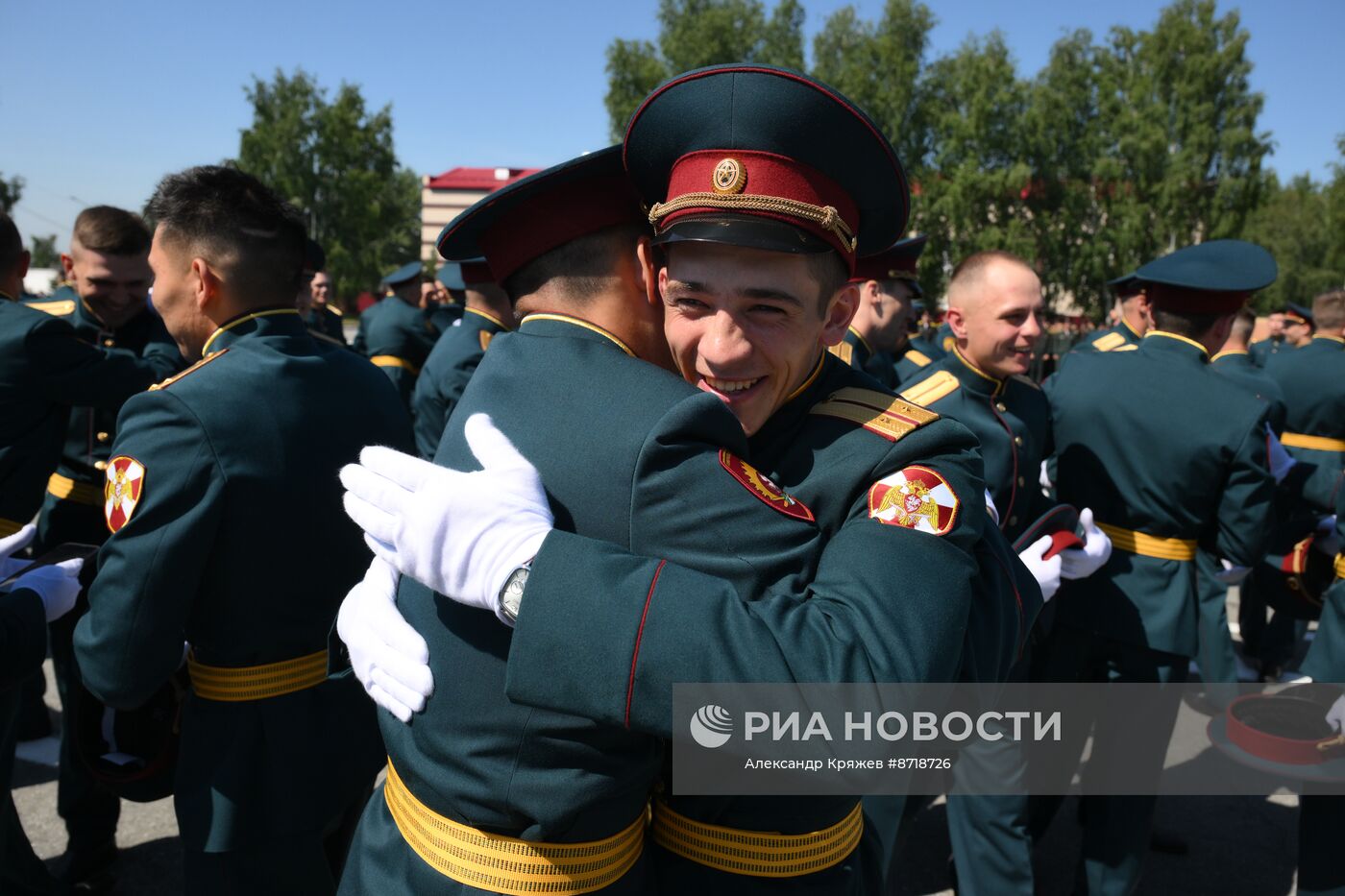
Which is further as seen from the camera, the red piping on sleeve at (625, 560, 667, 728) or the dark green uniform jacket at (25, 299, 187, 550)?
the dark green uniform jacket at (25, 299, 187, 550)

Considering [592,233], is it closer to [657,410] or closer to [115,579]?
[657,410]

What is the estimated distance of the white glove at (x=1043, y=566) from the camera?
2713 mm

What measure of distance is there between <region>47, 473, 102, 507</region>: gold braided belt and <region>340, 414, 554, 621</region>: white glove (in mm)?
3647

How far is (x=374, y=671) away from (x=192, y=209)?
5.49 feet

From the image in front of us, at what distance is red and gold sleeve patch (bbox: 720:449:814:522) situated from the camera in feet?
4.16

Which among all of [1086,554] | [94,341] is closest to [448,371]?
[94,341]

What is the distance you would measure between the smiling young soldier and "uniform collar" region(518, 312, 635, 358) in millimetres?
54

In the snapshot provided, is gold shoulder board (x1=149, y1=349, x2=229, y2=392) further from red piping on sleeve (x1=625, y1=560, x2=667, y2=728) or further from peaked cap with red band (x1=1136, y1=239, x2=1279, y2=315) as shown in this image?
peaked cap with red band (x1=1136, y1=239, x2=1279, y2=315)

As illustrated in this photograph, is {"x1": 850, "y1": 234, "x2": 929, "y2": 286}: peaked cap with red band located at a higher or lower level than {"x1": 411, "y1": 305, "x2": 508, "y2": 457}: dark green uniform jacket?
higher

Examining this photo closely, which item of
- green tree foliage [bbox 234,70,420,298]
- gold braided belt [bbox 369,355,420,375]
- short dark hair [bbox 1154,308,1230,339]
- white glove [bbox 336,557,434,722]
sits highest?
green tree foliage [bbox 234,70,420,298]

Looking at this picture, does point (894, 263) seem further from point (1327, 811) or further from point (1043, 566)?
point (1327, 811)

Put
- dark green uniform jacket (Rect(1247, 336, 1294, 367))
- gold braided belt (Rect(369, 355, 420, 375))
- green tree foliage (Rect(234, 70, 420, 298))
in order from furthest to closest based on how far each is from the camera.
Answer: green tree foliage (Rect(234, 70, 420, 298)) → dark green uniform jacket (Rect(1247, 336, 1294, 367)) → gold braided belt (Rect(369, 355, 420, 375))

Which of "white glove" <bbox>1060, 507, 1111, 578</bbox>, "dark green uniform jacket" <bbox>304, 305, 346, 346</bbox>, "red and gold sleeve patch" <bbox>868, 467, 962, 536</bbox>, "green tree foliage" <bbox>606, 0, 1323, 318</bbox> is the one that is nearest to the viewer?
"red and gold sleeve patch" <bbox>868, 467, 962, 536</bbox>

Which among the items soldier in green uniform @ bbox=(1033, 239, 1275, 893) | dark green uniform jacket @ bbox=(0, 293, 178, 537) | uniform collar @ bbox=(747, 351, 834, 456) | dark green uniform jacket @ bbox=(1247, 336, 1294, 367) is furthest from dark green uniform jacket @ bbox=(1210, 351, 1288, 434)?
dark green uniform jacket @ bbox=(0, 293, 178, 537)
